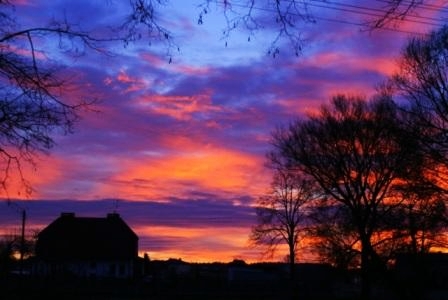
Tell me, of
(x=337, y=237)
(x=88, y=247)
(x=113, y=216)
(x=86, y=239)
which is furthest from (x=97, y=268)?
(x=337, y=237)

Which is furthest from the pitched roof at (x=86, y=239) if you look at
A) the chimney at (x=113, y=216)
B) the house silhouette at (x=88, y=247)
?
the chimney at (x=113, y=216)

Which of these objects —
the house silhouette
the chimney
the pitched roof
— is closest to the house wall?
the house silhouette

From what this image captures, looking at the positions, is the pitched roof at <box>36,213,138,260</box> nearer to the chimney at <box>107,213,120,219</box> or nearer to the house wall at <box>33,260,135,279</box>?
the chimney at <box>107,213,120,219</box>

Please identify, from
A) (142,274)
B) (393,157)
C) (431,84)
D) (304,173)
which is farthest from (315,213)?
(142,274)

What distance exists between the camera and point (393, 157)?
42.6m

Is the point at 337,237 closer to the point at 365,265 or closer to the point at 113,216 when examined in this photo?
the point at 365,265

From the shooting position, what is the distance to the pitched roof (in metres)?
91.4

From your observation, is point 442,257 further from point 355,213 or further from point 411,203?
point 411,203

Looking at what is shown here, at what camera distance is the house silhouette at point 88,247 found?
299 feet

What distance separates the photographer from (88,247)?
91562mm

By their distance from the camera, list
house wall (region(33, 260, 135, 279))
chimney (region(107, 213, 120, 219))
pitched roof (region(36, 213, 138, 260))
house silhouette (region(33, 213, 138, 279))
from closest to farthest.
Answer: house wall (region(33, 260, 135, 279)), house silhouette (region(33, 213, 138, 279)), pitched roof (region(36, 213, 138, 260)), chimney (region(107, 213, 120, 219))

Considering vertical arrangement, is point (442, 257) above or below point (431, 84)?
below

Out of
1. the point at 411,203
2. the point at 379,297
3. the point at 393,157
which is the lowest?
the point at 379,297

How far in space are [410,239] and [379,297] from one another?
2338 centimetres
